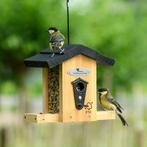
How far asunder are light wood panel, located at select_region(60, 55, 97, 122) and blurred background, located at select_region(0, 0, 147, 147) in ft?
11.7

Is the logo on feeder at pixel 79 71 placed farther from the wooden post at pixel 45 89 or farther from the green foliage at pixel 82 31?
the green foliage at pixel 82 31

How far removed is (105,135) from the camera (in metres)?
8.41

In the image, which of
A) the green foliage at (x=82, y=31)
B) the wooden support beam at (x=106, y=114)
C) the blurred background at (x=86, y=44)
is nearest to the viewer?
the wooden support beam at (x=106, y=114)

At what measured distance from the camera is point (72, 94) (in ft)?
14.1

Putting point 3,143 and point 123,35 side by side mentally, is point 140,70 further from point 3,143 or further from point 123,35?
point 3,143

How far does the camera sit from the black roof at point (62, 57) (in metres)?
4.15

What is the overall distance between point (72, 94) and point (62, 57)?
234 millimetres

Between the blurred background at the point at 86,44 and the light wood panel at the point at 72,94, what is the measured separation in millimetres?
3579

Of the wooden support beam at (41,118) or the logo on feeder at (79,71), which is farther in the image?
the logo on feeder at (79,71)

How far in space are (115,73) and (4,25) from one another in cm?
270

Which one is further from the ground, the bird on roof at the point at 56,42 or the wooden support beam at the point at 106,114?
the bird on roof at the point at 56,42

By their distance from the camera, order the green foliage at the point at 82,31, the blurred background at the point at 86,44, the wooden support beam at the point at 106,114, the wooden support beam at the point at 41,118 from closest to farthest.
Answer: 1. the wooden support beam at the point at 41,118
2. the wooden support beam at the point at 106,114
3. the blurred background at the point at 86,44
4. the green foliage at the point at 82,31

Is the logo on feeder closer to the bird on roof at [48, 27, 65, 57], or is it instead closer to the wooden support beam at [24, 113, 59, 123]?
the bird on roof at [48, 27, 65, 57]

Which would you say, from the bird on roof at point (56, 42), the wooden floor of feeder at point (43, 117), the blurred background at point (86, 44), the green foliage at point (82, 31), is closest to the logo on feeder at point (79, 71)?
the bird on roof at point (56, 42)
